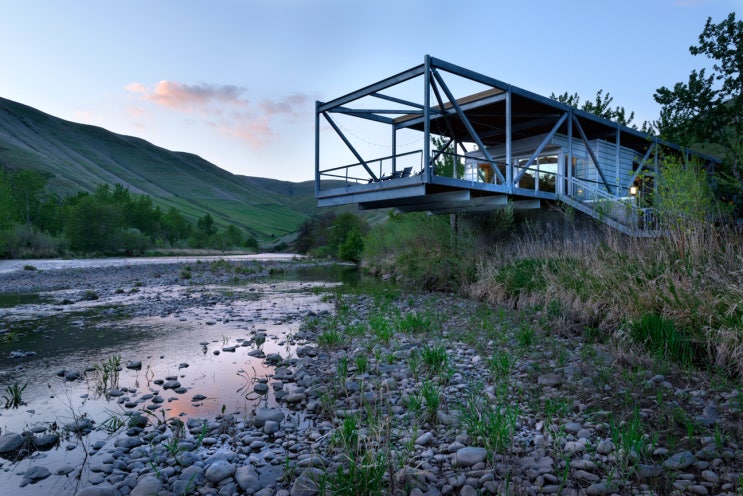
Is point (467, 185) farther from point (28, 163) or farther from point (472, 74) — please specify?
point (28, 163)

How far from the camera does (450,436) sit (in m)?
3.77

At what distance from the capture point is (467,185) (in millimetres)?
12609

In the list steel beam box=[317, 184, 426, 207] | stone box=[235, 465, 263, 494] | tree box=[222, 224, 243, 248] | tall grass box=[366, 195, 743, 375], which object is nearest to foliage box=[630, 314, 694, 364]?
tall grass box=[366, 195, 743, 375]

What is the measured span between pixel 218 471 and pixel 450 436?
1983 mm

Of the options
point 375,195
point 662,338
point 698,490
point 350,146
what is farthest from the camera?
point 350,146

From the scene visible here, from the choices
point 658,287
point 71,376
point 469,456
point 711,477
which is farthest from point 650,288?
point 71,376

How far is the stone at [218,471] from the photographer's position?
129 inches

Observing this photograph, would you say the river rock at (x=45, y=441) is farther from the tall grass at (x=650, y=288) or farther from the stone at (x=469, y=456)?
the tall grass at (x=650, y=288)

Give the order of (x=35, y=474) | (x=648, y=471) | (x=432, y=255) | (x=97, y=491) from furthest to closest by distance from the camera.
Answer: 1. (x=432, y=255)
2. (x=35, y=474)
3. (x=97, y=491)
4. (x=648, y=471)

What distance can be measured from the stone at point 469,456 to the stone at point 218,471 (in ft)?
5.94

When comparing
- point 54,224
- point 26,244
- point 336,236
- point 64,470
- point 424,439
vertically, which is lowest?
point 64,470

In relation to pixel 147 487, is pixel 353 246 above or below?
above

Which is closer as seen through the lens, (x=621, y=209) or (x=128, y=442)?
(x=128, y=442)

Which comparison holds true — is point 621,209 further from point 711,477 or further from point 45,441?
point 45,441
